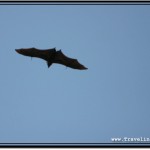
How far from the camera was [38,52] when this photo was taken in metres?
22.9

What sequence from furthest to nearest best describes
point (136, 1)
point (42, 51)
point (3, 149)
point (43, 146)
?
point (42, 51), point (136, 1), point (43, 146), point (3, 149)

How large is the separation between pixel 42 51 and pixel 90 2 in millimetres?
4218

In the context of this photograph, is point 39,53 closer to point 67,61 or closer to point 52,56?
point 52,56

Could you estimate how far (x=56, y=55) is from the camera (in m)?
22.5

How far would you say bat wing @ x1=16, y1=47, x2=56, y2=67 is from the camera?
2250cm

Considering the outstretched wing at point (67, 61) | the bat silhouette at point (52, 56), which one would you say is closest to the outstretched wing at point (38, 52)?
the bat silhouette at point (52, 56)

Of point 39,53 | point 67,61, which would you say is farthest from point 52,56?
point 67,61

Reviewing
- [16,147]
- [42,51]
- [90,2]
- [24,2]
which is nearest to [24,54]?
[42,51]

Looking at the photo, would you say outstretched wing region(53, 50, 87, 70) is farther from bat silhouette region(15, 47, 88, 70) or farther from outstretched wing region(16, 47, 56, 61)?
outstretched wing region(16, 47, 56, 61)

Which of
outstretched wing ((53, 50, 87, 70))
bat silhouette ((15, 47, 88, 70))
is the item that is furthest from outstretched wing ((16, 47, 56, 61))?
outstretched wing ((53, 50, 87, 70))

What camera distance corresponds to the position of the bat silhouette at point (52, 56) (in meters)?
22.5

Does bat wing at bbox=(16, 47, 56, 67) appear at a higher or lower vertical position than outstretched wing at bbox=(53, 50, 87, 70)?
higher

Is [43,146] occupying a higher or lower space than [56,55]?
lower

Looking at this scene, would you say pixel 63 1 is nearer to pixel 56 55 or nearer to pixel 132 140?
pixel 56 55
